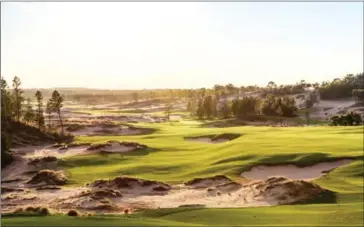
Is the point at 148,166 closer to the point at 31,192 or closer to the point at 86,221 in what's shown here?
the point at 31,192

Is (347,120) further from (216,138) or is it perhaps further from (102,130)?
(102,130)

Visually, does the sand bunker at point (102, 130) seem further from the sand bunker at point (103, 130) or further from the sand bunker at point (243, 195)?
the sand bunker at point (243, 195)

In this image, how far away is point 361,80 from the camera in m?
117

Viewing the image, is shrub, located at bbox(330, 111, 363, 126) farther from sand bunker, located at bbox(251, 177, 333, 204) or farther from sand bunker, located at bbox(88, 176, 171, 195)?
sand bunker, located at bbox(88, 176, 171, 195)

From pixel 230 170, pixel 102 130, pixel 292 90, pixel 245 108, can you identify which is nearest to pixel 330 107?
pixel 292 90

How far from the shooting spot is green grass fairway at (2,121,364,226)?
56.4 feet

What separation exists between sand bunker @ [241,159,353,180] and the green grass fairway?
563mm

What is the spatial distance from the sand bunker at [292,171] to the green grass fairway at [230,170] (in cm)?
56

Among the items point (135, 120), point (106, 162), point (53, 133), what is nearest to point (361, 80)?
point (135, 120)

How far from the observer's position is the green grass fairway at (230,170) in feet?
56.4

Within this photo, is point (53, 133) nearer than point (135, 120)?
Yes

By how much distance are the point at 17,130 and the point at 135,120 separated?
89.5 feet

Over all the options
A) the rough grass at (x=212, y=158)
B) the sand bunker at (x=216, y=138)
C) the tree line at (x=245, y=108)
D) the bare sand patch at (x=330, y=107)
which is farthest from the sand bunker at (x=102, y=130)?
the bare sand patch at (x=330, y=107)

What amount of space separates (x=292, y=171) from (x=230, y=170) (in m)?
3.62
